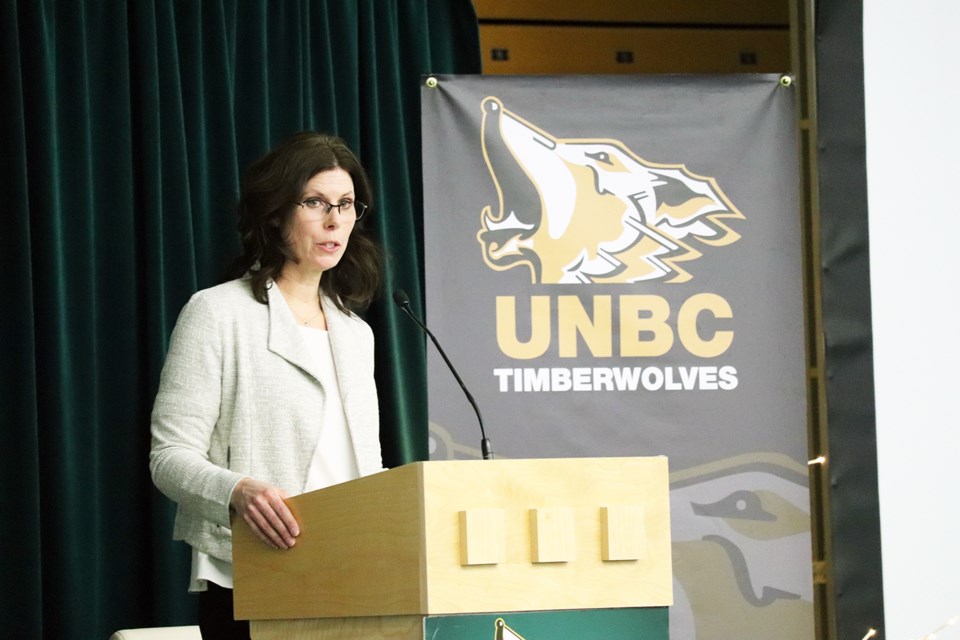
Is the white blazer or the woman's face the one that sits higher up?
the woman's face

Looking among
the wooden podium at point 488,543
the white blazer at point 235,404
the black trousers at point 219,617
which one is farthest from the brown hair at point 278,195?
the wooden podium at point 488,543

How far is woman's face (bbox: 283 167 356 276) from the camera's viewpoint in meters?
2.35

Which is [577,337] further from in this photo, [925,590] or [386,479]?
[386,479]

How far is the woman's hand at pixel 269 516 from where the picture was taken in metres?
1.78

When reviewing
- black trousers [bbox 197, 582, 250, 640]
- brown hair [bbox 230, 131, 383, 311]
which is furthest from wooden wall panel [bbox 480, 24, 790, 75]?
black trousers [bbox 197, 582, 250, 640]

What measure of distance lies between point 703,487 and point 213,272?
1475 mm

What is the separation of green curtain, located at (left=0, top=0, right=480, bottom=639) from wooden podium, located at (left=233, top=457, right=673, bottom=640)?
1.57 metres

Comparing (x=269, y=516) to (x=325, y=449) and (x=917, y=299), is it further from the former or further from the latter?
(x=917, y=299)

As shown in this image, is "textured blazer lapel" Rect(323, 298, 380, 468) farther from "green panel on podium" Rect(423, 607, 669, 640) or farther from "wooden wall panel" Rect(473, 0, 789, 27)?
"wooden wall panel" Rect(473, 0, 789, 27)

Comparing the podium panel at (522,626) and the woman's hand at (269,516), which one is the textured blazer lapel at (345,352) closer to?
the woman's hand at (269,516)

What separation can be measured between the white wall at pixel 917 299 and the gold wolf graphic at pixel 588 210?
0.50 m

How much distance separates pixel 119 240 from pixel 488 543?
1.98 metres

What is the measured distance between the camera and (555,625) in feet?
5.31

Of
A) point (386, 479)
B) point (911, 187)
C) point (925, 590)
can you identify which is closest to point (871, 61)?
point (911, 187)
